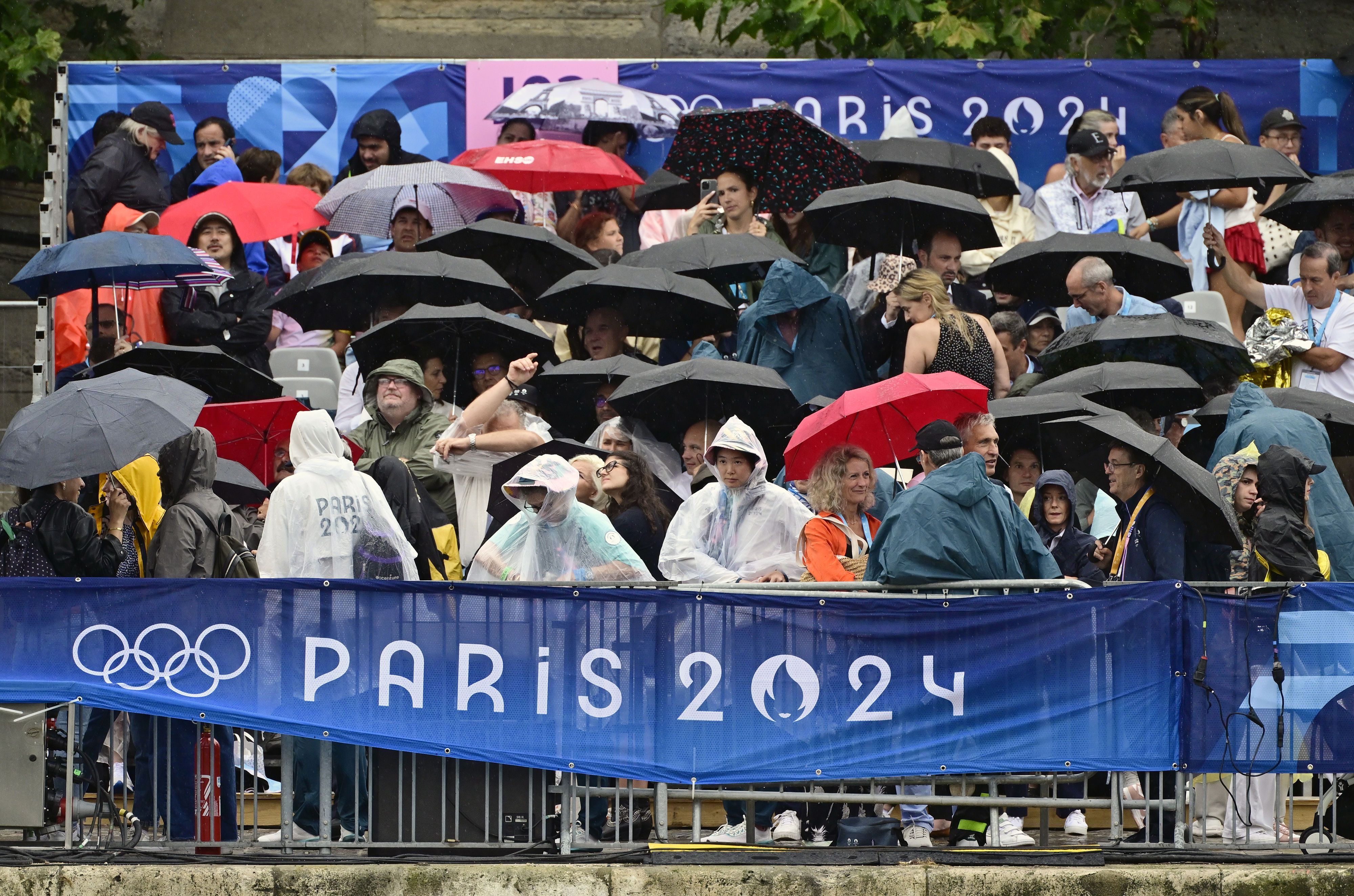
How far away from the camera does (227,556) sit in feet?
32.7

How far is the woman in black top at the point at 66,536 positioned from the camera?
998 centimetres

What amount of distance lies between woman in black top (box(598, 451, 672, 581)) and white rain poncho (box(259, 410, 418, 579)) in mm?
1438

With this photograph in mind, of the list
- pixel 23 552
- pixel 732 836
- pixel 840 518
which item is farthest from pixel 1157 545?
pixel 23 552

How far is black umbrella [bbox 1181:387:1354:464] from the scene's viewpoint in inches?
463

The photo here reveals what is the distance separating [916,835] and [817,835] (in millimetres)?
466

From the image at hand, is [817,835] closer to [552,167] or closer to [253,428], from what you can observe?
[253,428]

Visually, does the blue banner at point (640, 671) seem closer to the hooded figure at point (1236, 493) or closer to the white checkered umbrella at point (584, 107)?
the hooded figure at point (1236, 493)

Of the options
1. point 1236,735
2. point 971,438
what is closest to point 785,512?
point 971,438

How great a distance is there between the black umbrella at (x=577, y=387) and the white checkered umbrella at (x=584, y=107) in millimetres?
3762

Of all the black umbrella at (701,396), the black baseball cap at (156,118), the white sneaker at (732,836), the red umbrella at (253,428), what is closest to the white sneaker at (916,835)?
the white sneaker at (732,836)

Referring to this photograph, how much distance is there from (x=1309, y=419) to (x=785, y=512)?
291cm

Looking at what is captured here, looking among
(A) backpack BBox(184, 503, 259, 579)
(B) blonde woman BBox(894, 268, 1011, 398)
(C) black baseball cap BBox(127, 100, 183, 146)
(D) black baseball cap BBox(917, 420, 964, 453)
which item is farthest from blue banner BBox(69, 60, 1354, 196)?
(D) black baseball cap BBox(917, 420, 964, 453)

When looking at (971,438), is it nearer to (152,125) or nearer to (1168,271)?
(1168,271)

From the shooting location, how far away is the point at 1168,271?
13.9m
